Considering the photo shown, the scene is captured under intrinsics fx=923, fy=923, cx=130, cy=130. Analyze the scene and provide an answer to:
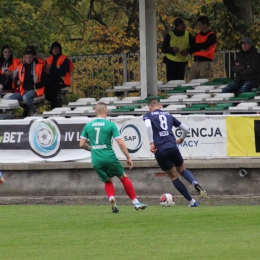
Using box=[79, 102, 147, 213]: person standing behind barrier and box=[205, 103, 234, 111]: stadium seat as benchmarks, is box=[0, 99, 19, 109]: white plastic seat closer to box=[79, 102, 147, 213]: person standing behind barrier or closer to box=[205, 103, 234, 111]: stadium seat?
box=[205, 103, 234, 111]: stadium seat

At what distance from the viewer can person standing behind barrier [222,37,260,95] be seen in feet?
71.9

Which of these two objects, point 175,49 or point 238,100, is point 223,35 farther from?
point 238,100

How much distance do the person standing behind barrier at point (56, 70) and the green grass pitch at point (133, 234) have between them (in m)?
9.27

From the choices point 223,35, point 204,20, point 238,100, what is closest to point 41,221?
point 238,100

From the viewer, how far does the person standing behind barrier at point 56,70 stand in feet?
79.7

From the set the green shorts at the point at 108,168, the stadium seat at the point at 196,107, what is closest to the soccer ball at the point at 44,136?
the stadium seat at the point at 196,107

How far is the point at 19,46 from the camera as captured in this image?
31359mm

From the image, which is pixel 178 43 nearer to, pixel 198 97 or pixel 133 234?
pixel 198 97

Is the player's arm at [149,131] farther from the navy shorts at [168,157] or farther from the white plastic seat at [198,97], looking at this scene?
the white plastic seat at [198,97]

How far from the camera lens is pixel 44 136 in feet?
67.3

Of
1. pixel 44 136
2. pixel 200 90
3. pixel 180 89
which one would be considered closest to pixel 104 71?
pixel 180 89

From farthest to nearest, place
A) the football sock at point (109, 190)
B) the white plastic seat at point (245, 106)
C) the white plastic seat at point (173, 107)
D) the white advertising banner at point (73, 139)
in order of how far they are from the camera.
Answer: the white plastic seat at point (173, 107)
the white plastic seat at point (245, 106)
the white advertising banner at point (73, 139)
the football sock at point (109, 190)

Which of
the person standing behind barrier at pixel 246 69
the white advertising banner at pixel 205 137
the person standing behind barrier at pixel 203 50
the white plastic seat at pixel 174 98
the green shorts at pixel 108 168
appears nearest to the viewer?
the green shorts at pixel 108 168

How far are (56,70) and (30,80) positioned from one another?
2.87 feet
